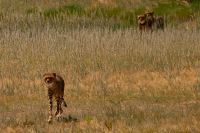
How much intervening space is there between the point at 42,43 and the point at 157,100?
7567 millimetres

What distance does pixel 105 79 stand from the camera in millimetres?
19516

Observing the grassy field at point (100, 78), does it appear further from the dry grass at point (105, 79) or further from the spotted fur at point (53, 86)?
the spotted fur at point (53, 86)

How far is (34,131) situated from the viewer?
12.0 meters

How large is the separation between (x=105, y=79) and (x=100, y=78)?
0.18 metres

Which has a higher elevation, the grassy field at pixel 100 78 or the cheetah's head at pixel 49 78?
the cheetah's head at pixel 49 78

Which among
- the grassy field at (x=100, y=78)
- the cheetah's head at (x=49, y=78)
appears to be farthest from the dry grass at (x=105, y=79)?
the cheetah's head at (x=49, y=78)

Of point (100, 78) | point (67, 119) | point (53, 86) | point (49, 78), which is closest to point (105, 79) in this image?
point (100, 78)

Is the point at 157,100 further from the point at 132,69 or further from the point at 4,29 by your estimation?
the point at 4,29

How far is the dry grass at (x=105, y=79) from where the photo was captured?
1291cm

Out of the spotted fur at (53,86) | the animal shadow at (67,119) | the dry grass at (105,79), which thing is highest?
the spotted fur at (53,86)

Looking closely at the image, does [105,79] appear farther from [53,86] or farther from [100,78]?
[53,86]

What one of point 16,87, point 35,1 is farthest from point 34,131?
point 35,1

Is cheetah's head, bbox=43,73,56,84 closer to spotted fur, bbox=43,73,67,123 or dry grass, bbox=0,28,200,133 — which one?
spotted fur, bbox=43,73,67,123

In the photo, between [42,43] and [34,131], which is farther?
[42,43]
